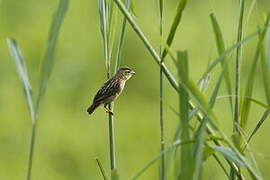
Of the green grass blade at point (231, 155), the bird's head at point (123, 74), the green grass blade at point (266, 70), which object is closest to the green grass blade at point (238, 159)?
the green grass blade at point (231, 155)

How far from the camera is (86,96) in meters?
5.86

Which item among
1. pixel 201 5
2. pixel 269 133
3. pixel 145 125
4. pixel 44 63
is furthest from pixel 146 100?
pixel 44 63

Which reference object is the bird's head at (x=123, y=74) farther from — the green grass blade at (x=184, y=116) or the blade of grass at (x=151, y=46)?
the green grass blade at (x=184, y=116)

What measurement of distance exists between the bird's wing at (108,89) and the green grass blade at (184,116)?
1379mm

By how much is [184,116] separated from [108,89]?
1.54 meters

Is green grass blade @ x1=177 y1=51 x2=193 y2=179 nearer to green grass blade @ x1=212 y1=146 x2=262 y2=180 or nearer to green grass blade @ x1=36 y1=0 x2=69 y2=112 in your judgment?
green grass blade @ x1=212 y1=146 x2=262 y2=180

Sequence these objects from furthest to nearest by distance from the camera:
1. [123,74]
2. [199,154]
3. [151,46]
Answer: [123,74]
[151,46]
[199,154]

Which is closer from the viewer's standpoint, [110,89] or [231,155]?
[231,155]

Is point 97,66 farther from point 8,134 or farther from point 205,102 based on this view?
point 205,102

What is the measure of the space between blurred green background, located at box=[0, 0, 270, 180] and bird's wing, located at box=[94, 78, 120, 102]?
108 centimetres

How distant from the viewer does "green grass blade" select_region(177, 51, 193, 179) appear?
62.0 inches

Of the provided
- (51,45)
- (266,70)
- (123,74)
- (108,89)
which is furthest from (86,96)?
(51,45)

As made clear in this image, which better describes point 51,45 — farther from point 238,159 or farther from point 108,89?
point 108,89

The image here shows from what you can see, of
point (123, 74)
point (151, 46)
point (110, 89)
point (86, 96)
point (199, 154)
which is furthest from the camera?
point (86, 96)
